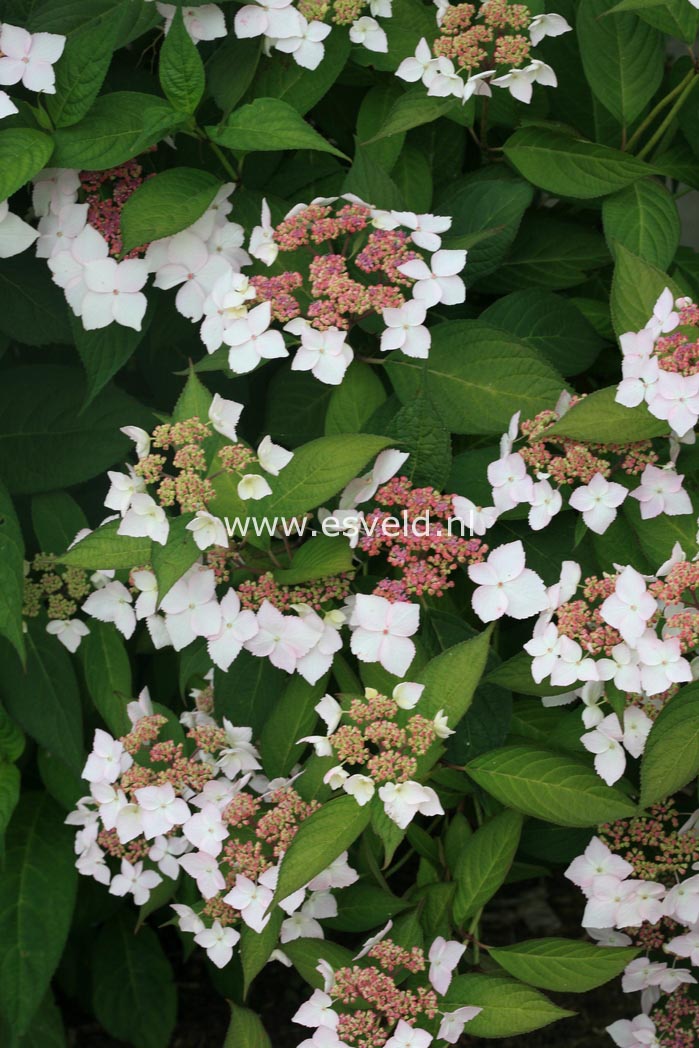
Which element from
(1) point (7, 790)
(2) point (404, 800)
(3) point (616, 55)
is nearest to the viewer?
(2) point (404, 800)

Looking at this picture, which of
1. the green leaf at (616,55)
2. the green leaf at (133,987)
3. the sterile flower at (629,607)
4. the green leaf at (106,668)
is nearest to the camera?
the sterile flower at (629,607)

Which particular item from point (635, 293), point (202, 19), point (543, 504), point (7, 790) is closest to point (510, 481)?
point (543, 504)

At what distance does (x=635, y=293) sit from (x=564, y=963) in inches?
29.3

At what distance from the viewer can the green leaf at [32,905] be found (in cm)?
168

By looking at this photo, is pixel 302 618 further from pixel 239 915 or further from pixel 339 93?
pixel 339 93

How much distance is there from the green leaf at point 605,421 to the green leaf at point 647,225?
29 cm

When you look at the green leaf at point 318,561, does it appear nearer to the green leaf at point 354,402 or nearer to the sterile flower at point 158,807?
the green leaf at point 354,402

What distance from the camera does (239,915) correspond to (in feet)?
4.37

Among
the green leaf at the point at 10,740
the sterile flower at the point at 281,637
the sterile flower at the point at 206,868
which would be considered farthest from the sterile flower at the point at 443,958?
the green leaf at the point at 10,740

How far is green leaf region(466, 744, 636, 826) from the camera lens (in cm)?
125

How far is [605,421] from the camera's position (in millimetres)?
1244

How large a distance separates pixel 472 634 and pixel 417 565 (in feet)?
0.47

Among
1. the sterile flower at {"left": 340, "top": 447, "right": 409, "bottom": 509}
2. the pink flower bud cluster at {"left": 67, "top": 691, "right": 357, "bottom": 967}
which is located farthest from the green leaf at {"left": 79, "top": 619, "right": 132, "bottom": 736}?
the sterile flower at {"left": 340, "top": 447, "right": 409, "bottom": 509}

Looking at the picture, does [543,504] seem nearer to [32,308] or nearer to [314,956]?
[314,956]
